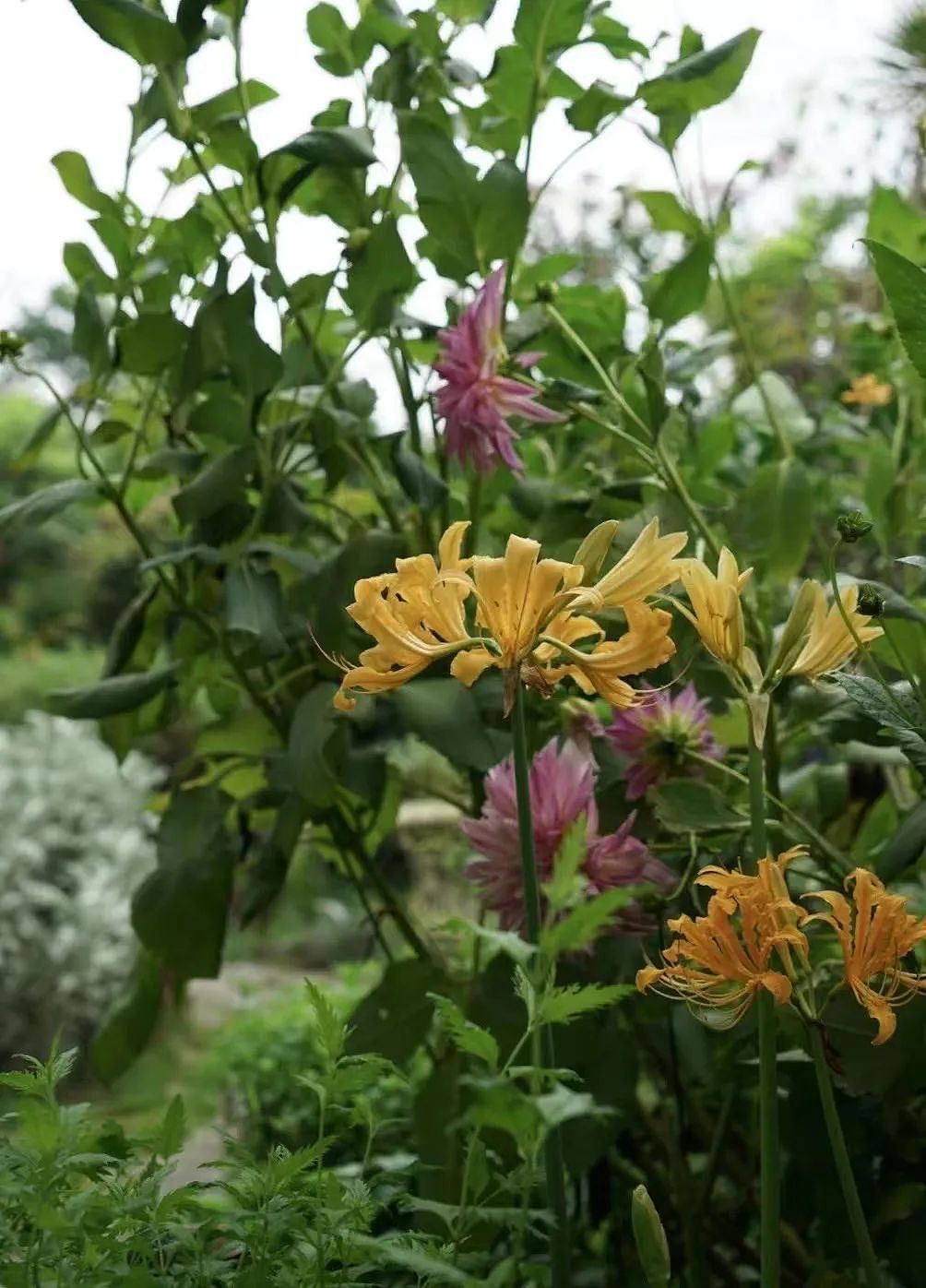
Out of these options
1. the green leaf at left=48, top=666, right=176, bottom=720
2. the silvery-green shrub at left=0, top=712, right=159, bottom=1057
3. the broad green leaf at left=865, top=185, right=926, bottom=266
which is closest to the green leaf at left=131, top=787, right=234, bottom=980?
the green leaf at left=48, top=666, right=176, bottom=720

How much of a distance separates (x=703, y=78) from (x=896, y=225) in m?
0.14

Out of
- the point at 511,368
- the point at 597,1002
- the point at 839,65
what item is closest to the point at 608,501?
the point at 511,368

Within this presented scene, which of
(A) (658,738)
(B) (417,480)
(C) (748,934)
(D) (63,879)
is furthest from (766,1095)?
(D) (63,879)

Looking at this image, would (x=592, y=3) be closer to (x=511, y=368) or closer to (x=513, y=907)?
(x=511, y=368)

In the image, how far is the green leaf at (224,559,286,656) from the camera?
1.63ft

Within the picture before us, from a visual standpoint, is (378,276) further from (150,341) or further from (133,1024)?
(133,1024)

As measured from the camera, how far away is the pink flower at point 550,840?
423mm

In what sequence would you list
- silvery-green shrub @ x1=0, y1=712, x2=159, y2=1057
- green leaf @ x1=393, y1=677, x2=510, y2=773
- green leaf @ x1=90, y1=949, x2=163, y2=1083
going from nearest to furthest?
green leaf @ x1=393, y1=677, x2=510, y2=773 < green leaf @ x1=90, y1=949, x2=163, y2=1083 < silvery-green shrub @ x1=0, y1=712, x2=159, y2=1057

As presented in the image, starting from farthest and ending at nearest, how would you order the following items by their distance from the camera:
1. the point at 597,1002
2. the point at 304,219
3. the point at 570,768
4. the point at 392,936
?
the point at 392,936 → the point at 304,219 → the point at 570,768 → the point at 597,1002

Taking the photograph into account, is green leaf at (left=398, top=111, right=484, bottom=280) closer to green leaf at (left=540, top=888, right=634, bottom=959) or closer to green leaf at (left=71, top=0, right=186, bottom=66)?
green leaf at (left=71, top=0, right=186, bottom=66)

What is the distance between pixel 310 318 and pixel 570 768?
12.0 inches

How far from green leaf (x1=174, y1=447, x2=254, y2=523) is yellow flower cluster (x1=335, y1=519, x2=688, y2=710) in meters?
0.20

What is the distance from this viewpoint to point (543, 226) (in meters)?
2.32

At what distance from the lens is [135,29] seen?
1.68 feet
